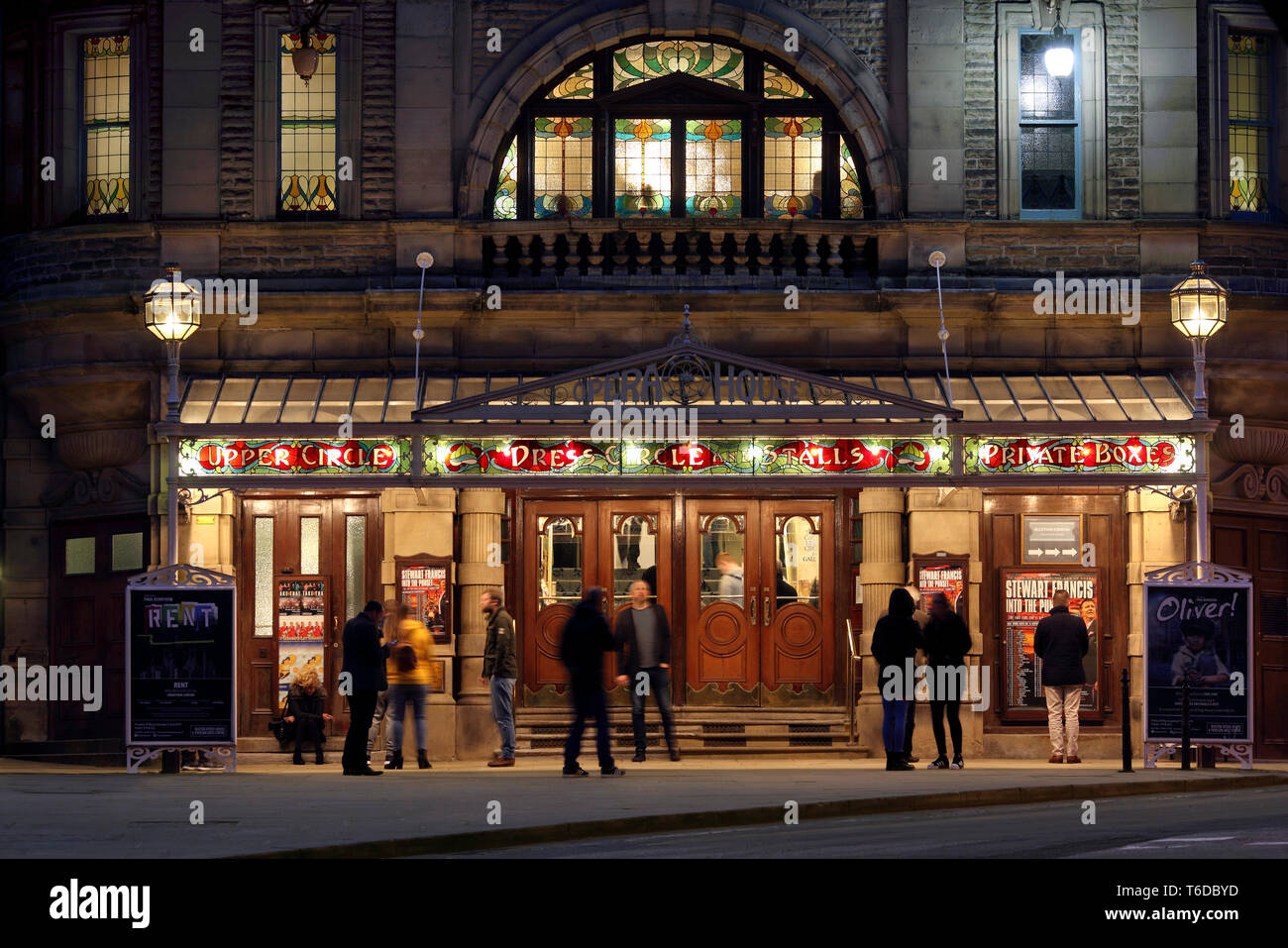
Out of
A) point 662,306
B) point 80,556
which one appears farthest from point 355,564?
point 662,306

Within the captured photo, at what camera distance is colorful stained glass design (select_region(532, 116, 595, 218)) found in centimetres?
2414

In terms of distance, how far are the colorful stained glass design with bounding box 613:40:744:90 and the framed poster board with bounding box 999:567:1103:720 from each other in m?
6.93

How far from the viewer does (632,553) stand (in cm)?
2356

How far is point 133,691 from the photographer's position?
2019cm

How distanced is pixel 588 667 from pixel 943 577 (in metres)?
5.43

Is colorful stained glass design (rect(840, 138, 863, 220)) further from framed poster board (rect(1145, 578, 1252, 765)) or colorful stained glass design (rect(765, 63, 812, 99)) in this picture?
framed poster board (rect(1145, 578, 1252, 765))

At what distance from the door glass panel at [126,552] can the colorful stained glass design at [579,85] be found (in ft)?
24.1

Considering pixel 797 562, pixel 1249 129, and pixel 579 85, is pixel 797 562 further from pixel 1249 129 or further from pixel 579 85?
pixel 1249 129

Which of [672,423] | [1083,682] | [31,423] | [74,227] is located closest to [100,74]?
[74,227]

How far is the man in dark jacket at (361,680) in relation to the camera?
63.9 ft

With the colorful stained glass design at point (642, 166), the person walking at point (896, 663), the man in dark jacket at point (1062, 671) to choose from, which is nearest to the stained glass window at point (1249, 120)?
the man in dark jacket at point (1062, 671)

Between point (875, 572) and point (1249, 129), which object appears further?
point (1249, 129)

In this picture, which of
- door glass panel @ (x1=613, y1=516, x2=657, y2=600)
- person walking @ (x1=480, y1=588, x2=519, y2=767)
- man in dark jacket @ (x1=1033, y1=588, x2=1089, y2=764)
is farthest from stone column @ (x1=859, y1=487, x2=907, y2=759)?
person walking @ (x1=480, y1=588, x2=519, y2=767)
